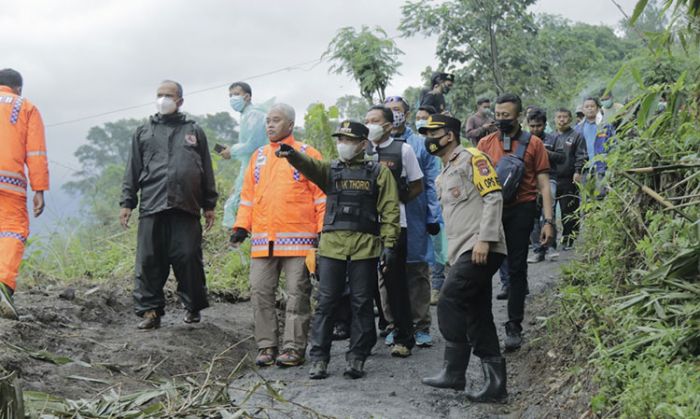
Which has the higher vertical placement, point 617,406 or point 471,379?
point 617,406

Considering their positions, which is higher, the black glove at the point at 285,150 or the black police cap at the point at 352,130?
the black police cap at the point at 352,130

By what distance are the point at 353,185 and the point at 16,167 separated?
9.51 feet

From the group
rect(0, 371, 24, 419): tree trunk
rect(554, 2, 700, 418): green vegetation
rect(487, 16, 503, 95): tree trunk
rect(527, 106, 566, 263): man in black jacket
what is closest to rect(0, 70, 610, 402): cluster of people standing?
rect(554, 2, 700, 418): green vegetation

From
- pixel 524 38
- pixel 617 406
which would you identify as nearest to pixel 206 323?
pixel 617 406

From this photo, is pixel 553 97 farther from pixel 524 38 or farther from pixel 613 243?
pixel 613 243

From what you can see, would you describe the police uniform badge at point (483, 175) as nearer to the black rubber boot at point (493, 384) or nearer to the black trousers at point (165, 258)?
the black rubber boot at point (493, 384)

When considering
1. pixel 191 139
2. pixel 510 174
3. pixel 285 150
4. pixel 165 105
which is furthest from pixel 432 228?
pixel 165 105

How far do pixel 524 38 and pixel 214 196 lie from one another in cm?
1557

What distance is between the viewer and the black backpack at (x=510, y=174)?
6.10 m

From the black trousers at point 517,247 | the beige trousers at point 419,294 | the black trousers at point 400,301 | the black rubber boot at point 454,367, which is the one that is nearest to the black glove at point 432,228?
the beige trousers at point 419,294

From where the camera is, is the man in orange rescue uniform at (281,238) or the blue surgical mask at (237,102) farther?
the blue surgical mask at (237,102)

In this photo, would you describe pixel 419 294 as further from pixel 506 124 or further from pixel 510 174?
pixel 506 124

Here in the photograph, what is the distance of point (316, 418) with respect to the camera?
14.7ft

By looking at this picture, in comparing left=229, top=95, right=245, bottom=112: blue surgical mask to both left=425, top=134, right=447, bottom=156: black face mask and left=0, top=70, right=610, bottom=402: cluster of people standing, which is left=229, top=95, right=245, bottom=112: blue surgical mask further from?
left=425, top=134, right=447, bottom=156: black face mask
